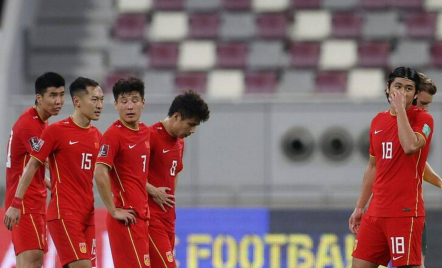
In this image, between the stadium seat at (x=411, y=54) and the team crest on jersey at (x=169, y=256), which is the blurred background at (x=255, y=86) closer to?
the stadium seat at (x=411, y=54)

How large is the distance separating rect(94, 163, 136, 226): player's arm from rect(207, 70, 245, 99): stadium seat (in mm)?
8165

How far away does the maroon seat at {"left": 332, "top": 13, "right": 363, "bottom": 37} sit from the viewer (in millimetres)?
15148

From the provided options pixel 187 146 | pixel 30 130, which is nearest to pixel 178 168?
pixel 30 130

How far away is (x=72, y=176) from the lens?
6875mm

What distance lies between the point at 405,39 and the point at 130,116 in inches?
359

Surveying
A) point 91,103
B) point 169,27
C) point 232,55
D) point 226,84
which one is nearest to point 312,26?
point 232,55

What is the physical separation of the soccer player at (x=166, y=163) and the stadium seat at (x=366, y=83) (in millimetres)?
7784

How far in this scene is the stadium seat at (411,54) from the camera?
14.6 meters

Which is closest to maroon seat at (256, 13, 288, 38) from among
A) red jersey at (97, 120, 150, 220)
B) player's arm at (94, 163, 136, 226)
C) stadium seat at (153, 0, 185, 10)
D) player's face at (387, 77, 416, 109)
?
stadium seat at (153, 0, 185, 10)

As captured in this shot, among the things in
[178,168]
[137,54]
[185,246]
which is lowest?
[185,246]

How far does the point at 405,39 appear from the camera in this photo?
14938 mm

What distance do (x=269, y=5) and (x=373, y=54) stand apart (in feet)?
6.50

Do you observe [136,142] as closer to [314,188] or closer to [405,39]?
[314,188]

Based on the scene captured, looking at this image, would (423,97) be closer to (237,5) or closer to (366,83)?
(366,83)
